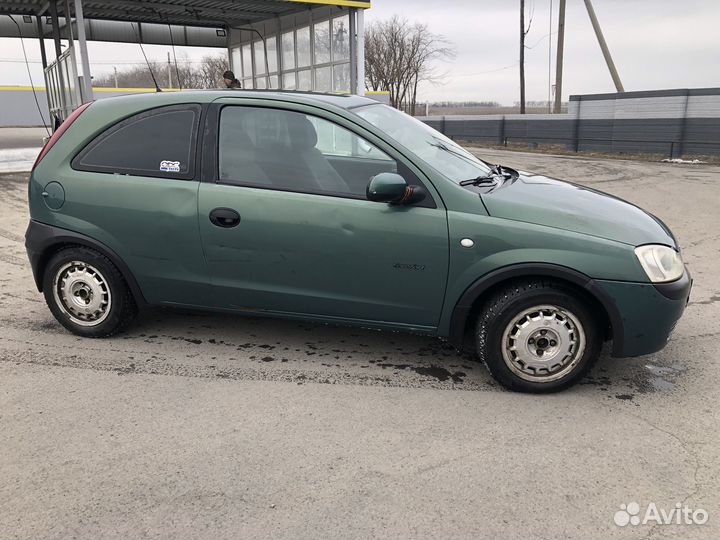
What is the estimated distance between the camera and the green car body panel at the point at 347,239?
10.8 feet

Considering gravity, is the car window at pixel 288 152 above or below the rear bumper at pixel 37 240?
above

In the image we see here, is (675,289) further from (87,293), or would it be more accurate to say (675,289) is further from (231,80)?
(231,80)

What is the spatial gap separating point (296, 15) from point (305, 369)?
13388mm

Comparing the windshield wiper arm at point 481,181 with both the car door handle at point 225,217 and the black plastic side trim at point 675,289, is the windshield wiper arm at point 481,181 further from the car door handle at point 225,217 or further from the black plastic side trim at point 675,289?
the car door handle at point 225,217

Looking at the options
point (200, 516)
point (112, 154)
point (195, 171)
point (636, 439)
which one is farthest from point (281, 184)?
point (636, 439)


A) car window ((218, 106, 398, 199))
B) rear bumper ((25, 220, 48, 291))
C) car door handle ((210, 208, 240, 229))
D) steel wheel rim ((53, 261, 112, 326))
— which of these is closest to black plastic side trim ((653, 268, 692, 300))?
car window ((218, 106, 398, 199))

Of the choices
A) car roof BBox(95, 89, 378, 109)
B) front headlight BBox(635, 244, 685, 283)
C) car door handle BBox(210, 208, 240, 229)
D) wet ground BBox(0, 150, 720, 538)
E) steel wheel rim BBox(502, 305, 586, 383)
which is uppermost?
car roof BBox(95, 89, 378, 109)

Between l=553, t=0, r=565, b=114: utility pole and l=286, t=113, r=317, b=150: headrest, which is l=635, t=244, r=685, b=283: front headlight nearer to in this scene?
l=286, t=113, r=317, b=150: headrest

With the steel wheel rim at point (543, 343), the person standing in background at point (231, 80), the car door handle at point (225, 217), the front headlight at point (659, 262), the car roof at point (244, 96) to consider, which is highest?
the person standing in background at point (231, 80)

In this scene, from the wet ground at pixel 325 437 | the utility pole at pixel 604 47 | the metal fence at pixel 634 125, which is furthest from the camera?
the utility pole at pixel 604 47

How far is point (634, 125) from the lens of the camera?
2214 cm

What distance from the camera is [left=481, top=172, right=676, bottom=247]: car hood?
3340 millimetres

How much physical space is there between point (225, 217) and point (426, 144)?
1.40m

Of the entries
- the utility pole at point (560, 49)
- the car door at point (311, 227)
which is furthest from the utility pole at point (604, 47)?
the car door at point (311, 227)
